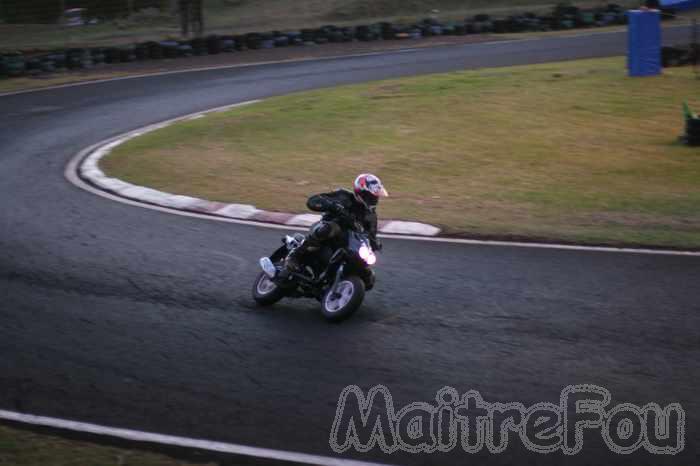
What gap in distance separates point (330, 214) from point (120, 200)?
5.40m

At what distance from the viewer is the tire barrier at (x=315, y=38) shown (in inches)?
1057

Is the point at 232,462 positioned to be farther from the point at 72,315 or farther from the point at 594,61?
the point at 594,61

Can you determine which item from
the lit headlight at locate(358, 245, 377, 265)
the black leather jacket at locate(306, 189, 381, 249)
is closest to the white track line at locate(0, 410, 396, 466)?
the lit headlight at locate(358, 245, 377, 265)

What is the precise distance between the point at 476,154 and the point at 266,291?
7346mm

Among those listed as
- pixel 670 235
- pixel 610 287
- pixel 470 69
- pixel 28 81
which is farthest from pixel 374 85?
pixel 610 287

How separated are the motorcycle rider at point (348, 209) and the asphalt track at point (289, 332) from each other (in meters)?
0.74

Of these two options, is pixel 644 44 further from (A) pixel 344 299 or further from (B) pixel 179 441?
(B) pixel 179 441

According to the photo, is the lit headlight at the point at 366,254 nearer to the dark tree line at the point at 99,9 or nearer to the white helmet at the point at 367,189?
the white helmet at the point at 367,189

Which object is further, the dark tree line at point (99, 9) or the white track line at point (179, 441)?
the dark tree line at point (99, 9)

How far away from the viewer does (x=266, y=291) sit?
28.4ft

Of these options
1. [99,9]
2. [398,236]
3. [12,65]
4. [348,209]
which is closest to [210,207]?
[398,236]

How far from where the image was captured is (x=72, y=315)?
834cm

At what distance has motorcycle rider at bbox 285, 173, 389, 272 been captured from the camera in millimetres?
8109

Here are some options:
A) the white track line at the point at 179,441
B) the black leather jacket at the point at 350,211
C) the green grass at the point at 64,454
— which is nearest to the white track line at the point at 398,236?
the black leather jacket at the point at 350,211
